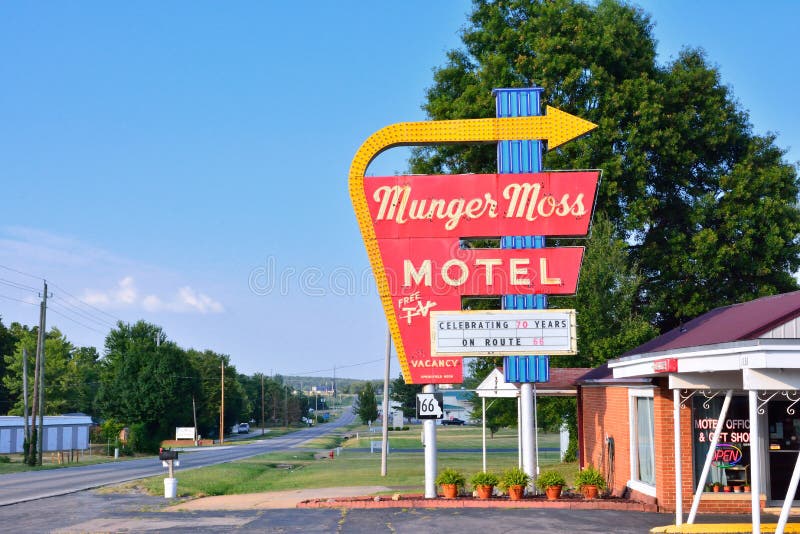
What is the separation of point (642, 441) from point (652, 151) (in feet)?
81.2

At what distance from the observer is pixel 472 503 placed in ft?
77.8

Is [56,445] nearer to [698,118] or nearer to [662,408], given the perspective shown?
[698,118]

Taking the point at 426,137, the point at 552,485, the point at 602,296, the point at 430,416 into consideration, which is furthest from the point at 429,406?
the point at 602,296

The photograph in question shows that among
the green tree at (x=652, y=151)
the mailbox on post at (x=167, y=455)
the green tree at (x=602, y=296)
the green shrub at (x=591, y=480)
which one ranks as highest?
the green tree at (x=652, y=151)

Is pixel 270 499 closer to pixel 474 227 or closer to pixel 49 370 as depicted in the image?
pixel 474 227

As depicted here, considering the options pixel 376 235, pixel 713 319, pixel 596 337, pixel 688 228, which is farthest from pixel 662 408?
pixel 688 228

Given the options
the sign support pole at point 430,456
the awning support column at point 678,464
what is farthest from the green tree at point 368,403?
the awning support column at point 678,464

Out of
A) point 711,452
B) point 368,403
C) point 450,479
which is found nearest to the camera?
point 711,452

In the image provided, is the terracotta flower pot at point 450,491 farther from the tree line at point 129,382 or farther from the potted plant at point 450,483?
the tree line at point 129,382

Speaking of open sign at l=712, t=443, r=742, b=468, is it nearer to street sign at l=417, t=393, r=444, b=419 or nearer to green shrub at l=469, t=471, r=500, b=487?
green shrub at l=469, t=471, r=500, b=487

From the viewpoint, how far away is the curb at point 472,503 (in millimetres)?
22891

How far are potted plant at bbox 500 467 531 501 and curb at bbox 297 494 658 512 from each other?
196 mm

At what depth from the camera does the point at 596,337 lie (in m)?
39.8

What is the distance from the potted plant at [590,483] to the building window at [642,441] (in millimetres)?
853
